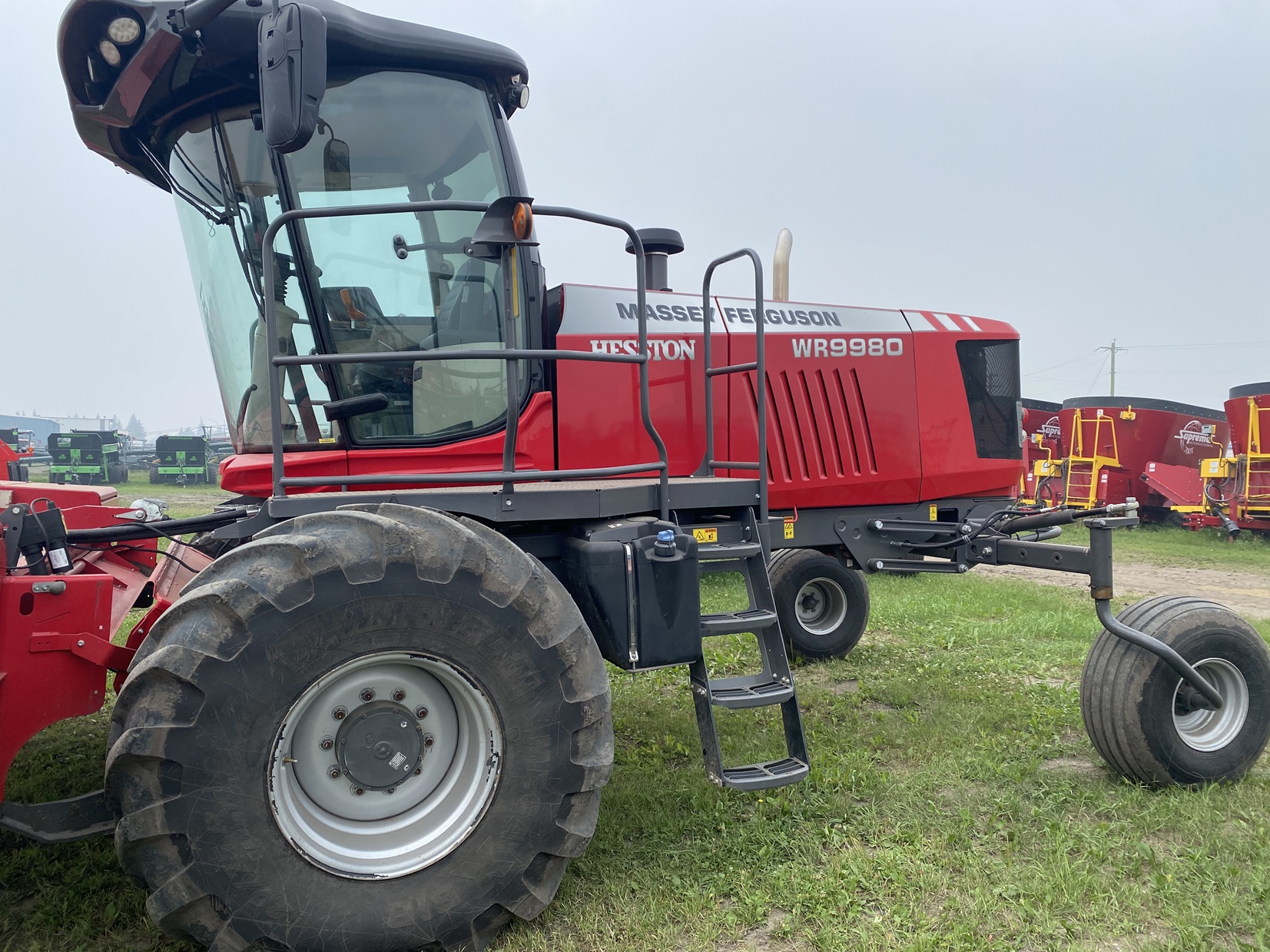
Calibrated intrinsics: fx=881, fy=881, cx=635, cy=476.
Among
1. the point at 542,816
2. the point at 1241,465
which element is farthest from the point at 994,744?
Answer: the point at 1241,465

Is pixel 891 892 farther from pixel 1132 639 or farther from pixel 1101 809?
pixel 1132 639

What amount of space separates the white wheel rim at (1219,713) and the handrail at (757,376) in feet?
6.78

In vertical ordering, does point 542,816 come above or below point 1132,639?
below

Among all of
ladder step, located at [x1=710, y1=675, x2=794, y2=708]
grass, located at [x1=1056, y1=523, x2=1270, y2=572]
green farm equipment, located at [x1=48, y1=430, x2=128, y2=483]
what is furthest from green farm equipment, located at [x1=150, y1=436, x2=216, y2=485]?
ladder step, located at [x1=710, y1=675, x2=794, y2=708]

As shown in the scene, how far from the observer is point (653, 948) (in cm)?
268

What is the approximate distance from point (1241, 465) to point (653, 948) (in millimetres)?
14518

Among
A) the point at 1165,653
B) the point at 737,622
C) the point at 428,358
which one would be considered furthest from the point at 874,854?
the point at 428,358

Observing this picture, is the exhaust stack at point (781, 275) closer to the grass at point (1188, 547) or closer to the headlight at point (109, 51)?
the headlight at point (109, 51)

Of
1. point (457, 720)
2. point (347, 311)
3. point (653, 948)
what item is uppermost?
point (347, 311)

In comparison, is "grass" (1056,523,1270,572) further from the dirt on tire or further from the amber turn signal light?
the amber turn signal light

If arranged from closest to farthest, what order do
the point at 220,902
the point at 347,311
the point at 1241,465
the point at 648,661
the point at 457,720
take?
the point at 220,902, the point at 457,720, the point at 648,661, the point at 347,311, the point at 1241,465

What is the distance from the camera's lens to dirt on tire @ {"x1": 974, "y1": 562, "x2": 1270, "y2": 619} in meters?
8.99

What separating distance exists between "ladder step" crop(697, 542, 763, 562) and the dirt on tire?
587 cm

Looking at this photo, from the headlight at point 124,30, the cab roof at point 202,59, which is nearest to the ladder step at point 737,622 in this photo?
the cab roof at point 202,59
